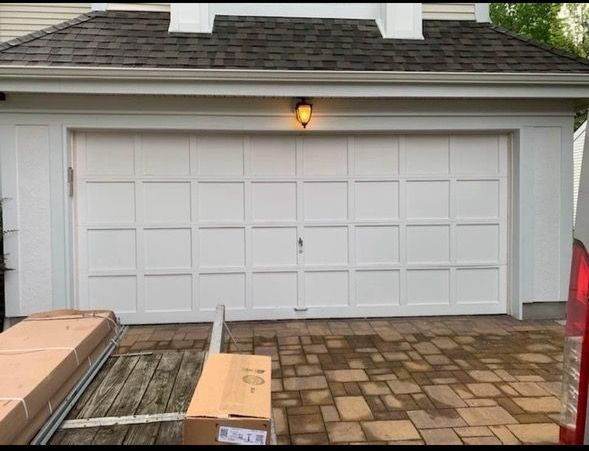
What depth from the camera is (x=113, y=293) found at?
19.7 ft

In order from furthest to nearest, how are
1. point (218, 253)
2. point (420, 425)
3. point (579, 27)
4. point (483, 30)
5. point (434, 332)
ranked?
point (579, 27)
point (483, 30)
point (218, 253)
point (434, 332)
point (420, 425)

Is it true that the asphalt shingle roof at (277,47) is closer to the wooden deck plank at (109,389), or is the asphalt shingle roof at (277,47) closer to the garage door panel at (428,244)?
the garage door panel at (428,244)

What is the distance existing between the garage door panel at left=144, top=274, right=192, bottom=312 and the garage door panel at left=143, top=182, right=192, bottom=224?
71 centimetres

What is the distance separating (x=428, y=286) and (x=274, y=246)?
2.08 m

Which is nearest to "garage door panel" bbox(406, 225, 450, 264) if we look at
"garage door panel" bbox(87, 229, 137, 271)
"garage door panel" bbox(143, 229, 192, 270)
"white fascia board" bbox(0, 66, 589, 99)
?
"white fascia board" bbox(0, 66, 589, 99)

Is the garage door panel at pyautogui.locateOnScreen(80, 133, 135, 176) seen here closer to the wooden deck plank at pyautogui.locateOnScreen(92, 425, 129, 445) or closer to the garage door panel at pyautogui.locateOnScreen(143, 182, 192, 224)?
the garage door panel at pyautogui.locateOnScreen(143, 182, 192, 224)

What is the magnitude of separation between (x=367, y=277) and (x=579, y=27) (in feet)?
59.2

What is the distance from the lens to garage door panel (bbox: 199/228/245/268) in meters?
6.11

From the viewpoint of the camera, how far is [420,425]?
3355mm

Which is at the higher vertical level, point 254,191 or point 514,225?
point 254,191

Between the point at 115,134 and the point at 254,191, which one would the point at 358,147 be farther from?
the point at 115,134

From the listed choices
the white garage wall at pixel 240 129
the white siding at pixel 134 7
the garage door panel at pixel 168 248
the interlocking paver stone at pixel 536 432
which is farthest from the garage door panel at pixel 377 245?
the white siding at pixel 134 7

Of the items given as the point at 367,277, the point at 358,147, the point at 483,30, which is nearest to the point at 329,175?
the point at 358,147

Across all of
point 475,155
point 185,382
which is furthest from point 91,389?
point 475,155
